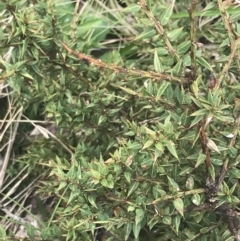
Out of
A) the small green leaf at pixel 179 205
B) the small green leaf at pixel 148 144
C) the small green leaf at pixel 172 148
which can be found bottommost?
the small green leaf at pixel 179 205

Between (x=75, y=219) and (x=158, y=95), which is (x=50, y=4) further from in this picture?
(x=75, y=219)

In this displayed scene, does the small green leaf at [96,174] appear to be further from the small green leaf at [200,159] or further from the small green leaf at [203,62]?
the small green leaf at [203,62]

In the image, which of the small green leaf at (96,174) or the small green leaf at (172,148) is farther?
the small green leaf at (96,174)

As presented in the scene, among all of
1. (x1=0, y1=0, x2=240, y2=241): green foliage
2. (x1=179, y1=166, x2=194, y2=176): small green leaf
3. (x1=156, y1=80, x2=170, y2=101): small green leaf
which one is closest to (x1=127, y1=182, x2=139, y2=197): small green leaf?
(x1=0, y1=0, x2=240, y2=241): green foliage

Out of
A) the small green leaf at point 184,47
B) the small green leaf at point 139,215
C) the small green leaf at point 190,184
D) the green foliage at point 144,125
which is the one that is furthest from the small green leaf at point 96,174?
the small green leaf at point 184,47

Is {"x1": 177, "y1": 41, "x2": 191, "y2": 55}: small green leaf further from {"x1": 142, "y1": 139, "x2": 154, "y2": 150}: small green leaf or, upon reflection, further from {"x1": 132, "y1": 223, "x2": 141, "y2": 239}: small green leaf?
{"x1": 132, "y1": 223, "x2": 141, "y2": 239}: small green leaf

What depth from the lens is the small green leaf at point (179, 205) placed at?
4.23ft

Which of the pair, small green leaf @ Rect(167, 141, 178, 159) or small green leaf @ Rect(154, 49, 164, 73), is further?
small green leaf @ Rect(154, 49, 164, 73)

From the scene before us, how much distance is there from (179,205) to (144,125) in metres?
0.27

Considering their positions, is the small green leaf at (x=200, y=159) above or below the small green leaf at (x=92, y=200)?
above

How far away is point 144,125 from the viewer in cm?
144

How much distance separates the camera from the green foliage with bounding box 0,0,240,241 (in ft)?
4.42

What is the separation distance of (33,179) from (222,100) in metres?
0.95

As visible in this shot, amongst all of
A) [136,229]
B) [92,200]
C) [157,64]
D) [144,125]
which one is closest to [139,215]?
[136,229]
